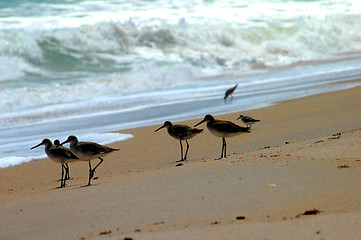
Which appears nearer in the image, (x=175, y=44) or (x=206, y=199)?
(x=206, y=199)

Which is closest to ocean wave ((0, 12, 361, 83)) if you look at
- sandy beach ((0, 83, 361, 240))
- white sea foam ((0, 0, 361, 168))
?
white sea foam ((0, 0, 361, 168))

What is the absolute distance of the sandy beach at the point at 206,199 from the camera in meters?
4.09

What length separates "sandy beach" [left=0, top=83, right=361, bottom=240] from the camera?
161 inches

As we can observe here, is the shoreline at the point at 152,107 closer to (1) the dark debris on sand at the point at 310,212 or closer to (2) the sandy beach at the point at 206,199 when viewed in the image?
(2) the sandy beach at the point at 206,199

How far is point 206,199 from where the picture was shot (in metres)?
4.84

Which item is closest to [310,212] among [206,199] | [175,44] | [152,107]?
[206,199]

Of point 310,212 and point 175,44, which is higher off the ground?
point 175,44

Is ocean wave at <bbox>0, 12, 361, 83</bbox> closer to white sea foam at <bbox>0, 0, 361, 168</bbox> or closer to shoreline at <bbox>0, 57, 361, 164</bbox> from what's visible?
white sea foam at <bbox>0, 0, 361, 168</bbox>

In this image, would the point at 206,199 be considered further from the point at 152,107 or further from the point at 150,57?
the point at 150,57

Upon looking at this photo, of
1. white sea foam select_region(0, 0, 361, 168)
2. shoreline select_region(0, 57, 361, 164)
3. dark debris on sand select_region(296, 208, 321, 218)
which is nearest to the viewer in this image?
dark debris on sand select_region(296, 208, 321, 218)

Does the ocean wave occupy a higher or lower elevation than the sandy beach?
higher

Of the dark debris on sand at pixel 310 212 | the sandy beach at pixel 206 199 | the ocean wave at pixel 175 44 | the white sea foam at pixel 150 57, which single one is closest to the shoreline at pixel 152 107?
the white sea foam at pixel 150 57

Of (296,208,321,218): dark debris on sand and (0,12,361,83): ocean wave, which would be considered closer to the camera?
(296,208,321,218): dark debris on sand

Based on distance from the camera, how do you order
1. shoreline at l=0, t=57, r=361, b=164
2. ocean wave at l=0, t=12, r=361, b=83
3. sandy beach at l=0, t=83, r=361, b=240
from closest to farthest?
sandy beach at l=0, t=83, r=361, b=240
shoreline at l=0, t=57, r=361, b=164
ocean wave at l=0, t=12, r=361, b=83
